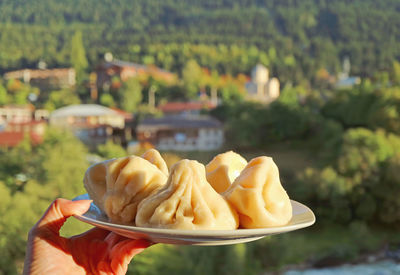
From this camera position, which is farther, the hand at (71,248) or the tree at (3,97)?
the tree at (3,97)

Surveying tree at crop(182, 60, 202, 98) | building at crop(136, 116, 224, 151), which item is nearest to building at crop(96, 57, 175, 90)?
tree at crop(182, 60, 202, 98)

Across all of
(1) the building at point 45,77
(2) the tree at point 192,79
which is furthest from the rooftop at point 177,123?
(1) the building at point 45,77

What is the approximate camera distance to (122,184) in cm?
101

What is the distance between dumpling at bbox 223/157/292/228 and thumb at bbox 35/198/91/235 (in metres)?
0.29

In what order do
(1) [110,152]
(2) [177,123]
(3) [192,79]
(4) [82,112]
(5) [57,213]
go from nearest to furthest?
(5) [57,213]
(1) [110,152]
(2) [177,123]
(4) [82,112]
(3) [192,79]

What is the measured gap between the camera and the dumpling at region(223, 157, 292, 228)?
3.03 ft

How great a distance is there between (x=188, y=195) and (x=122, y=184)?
0.14 m

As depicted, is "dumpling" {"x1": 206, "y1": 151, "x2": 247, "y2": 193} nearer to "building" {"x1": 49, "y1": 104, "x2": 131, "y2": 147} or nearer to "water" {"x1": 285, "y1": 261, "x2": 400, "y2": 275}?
"water" {"x1": 285, "y1": 261, "x2": 400, "y2": 275}

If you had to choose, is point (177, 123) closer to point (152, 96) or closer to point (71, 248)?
point (152, 96)

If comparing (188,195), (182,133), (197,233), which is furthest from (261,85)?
(197,233)

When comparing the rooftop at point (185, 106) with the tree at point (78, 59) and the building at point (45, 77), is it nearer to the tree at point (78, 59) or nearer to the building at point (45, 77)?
the building at point (45, 77)

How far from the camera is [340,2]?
43656 mm

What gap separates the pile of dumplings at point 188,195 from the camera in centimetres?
93

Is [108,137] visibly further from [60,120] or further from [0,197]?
[0,197]
